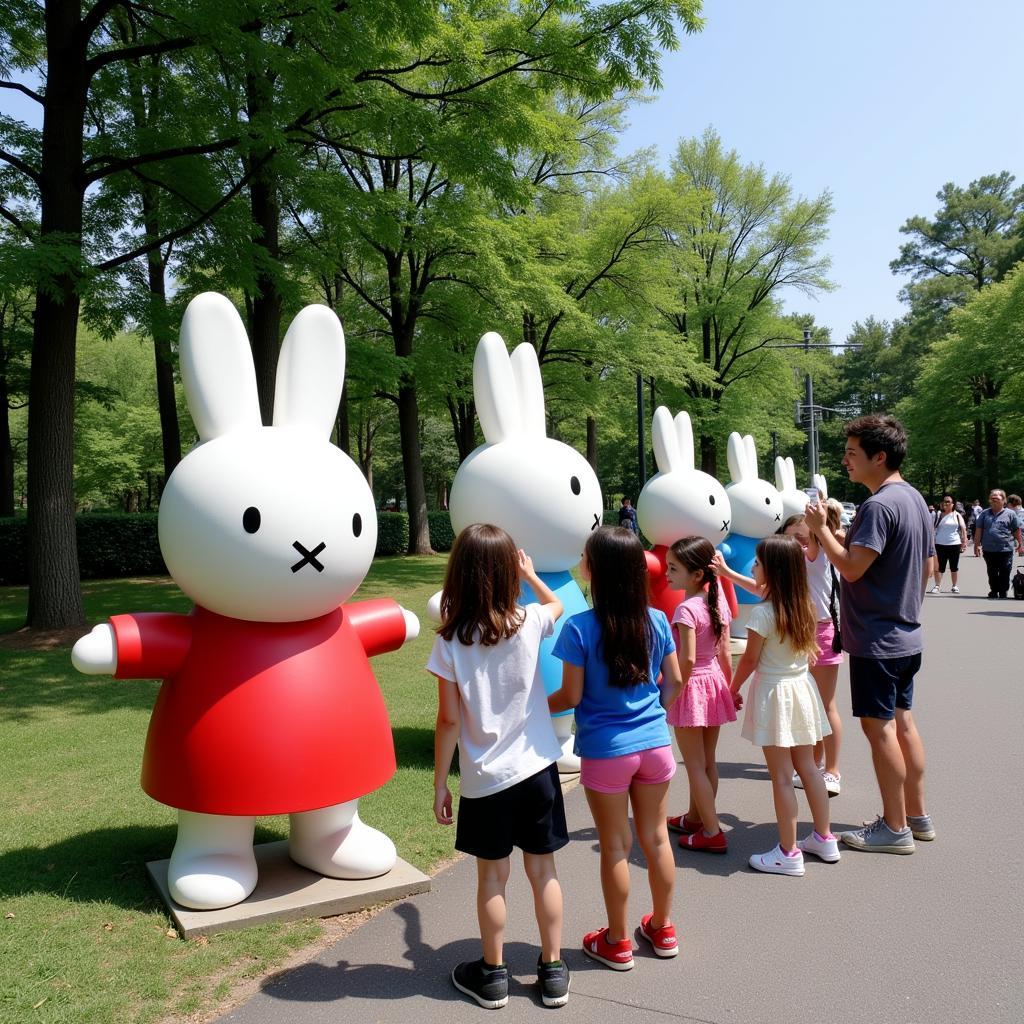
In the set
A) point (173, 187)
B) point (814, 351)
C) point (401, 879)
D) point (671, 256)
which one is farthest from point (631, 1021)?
point (814, 351)

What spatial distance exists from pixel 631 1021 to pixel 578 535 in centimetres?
317

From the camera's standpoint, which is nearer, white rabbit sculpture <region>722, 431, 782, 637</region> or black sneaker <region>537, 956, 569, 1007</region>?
black sneaker <region>537, 956, 569, 1007</region>

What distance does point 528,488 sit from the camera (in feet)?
18.3

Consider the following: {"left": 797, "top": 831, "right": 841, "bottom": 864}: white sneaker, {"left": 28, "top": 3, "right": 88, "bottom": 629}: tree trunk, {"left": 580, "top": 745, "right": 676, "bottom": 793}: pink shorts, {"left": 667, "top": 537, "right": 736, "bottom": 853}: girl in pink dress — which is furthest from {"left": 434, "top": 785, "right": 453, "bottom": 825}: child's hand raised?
{"left": 28, "top": 3, "right": 88, "bottom": 629}: tree trunk

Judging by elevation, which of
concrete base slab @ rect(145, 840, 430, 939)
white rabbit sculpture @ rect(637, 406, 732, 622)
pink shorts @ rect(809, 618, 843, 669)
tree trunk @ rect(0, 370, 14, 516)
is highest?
tree trunk @ rect(0, 370, 14, 516)

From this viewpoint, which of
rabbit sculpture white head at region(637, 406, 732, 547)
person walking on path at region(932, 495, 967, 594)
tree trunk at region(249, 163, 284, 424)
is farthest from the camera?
person walking on path at region(932, 495, 967, 594)

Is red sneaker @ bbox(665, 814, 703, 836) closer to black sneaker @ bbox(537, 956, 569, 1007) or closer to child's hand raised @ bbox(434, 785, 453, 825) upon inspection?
black sneaker @ bbox(537, 956, 569, 1007)

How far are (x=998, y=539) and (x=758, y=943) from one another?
533 inches

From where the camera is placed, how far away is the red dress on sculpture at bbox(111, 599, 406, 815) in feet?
12.6

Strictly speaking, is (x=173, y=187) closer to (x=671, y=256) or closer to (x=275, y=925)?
(x=275, y=925)

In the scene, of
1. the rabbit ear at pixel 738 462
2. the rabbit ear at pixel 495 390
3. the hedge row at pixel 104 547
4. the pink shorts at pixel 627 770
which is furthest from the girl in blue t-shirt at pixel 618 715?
the hedge row at pixel 104 547

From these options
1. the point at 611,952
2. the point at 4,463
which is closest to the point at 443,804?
the point at 611,952

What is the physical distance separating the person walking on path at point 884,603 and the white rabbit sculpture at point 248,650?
2.50m

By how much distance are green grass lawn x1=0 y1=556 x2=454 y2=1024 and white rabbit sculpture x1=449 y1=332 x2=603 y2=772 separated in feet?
5.18
